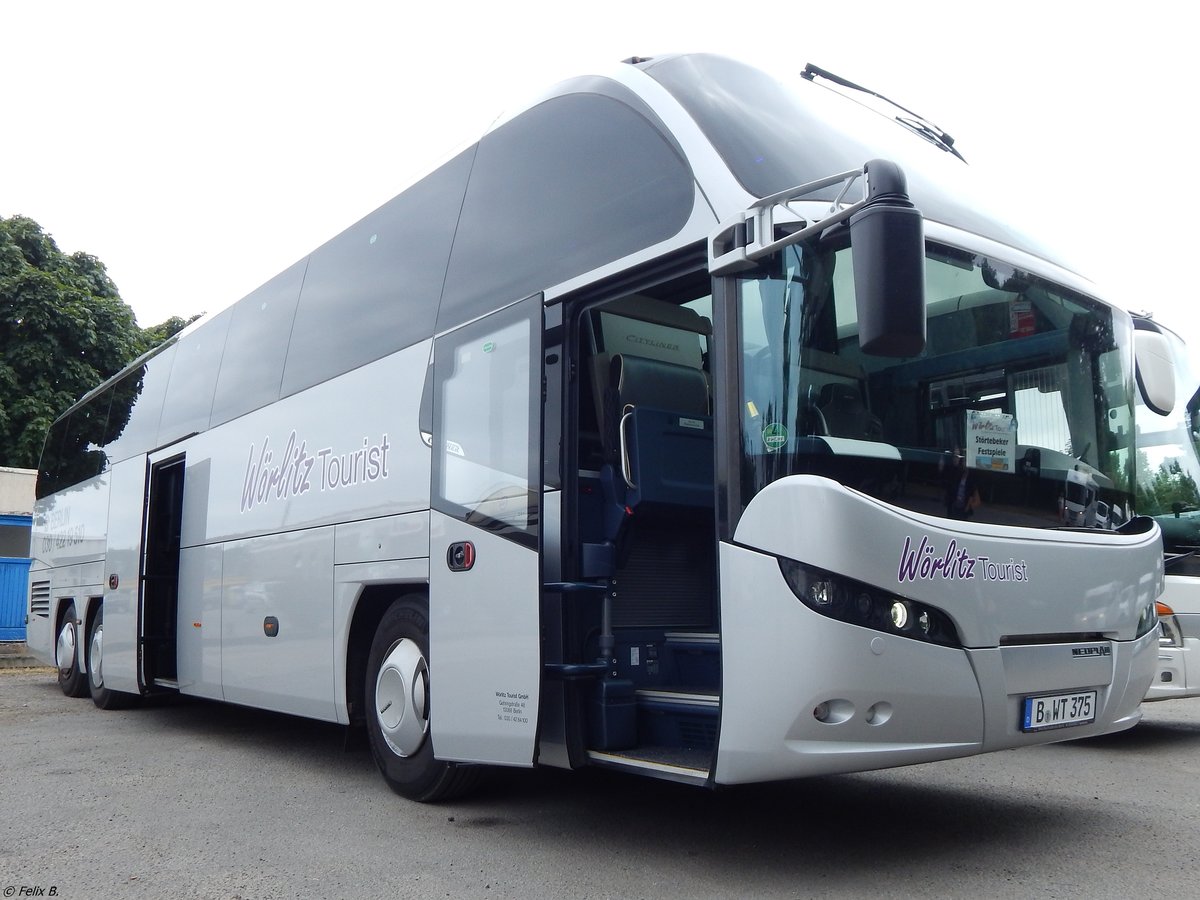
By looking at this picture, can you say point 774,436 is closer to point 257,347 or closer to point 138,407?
point 257,347

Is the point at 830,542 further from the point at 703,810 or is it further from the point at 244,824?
the point at 244,824

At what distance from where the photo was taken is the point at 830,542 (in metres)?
4.02

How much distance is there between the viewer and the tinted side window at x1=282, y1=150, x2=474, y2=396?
21.5 ft

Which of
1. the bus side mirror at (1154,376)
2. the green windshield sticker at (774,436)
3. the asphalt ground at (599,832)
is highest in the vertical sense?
the bus side mirror at (1154,376)

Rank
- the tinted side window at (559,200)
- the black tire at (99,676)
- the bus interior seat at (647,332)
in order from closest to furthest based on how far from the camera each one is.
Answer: the tinted side window at (559,200), the bus interior seat at (647,332), the black tire at (99,676)

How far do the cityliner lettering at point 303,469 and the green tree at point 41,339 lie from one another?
63.5 ft

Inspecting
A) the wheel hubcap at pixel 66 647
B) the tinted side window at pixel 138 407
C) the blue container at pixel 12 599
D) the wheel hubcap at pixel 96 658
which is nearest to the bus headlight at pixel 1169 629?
the tinted side window at pixel 138 407

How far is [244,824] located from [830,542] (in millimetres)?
3643

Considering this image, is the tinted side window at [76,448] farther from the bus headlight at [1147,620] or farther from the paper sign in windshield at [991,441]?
the bus headlight at [1147,620]

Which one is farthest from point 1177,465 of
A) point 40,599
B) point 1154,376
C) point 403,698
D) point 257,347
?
point 40,599

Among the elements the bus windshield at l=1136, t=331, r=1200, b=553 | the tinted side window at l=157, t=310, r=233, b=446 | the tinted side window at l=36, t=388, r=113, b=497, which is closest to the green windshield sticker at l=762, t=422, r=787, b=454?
the bus windshield at l=1136, t=331, r=1200, b=553

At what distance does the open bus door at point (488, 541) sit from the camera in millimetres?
5129

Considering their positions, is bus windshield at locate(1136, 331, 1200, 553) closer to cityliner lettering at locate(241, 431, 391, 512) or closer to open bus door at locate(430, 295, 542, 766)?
open bus door at locate(430, 295, 542, 766)

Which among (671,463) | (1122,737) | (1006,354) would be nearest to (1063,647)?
(1006,354)
